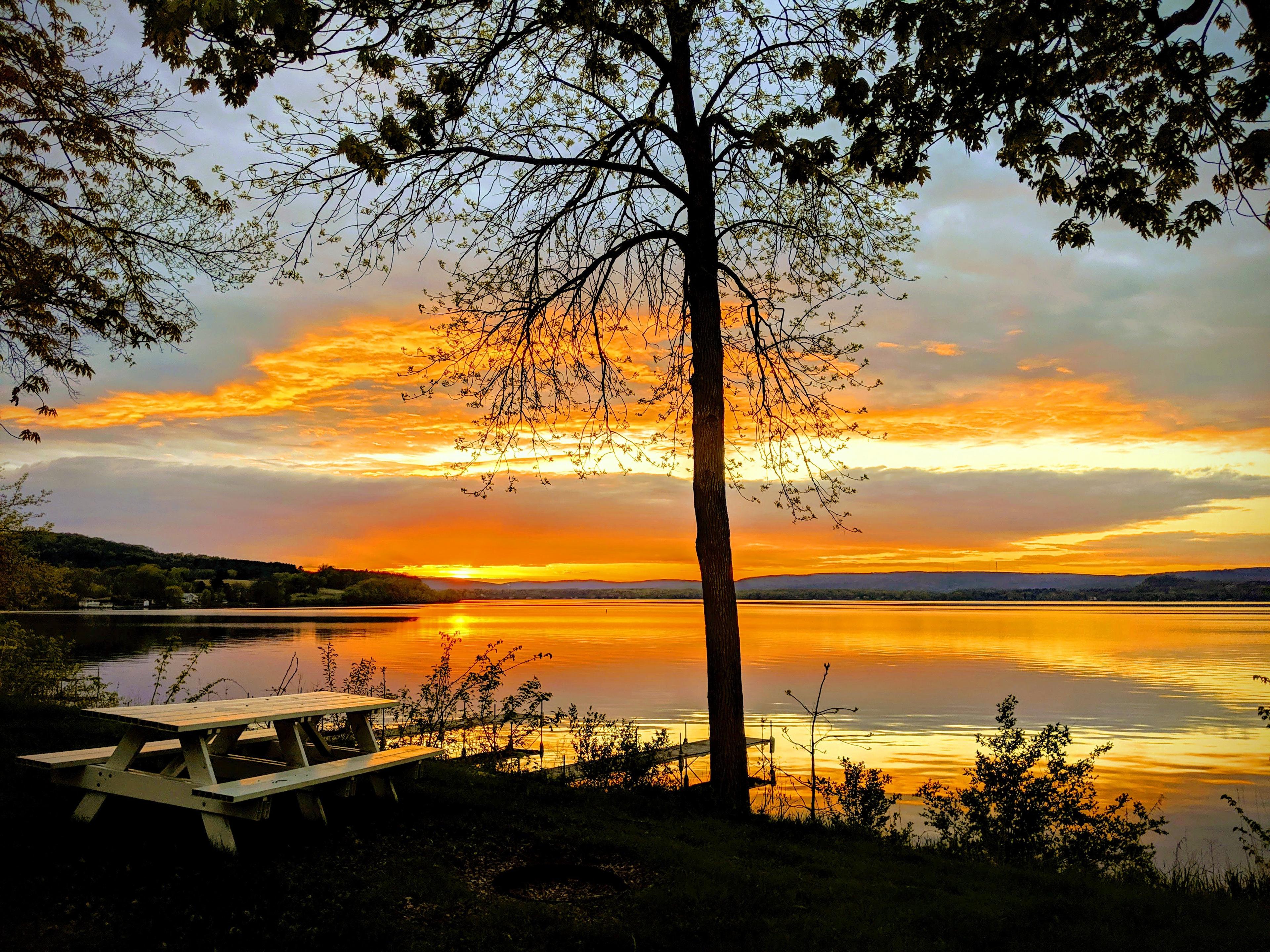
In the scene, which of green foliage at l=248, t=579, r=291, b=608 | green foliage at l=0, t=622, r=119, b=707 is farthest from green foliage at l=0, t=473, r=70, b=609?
green foliage at l=248, t=579, r=291, b=608

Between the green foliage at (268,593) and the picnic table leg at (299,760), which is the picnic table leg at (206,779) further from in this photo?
the green foliage at (268,593)

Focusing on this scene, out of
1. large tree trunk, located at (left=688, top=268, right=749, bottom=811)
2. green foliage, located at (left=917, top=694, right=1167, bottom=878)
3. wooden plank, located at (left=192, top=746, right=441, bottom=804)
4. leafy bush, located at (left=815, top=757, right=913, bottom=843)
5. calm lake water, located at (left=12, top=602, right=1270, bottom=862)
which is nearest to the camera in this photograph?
wooden plank, located at (left=192, top=746, right=441, bottom=804)

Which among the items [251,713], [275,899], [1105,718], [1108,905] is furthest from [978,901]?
[1105,718]

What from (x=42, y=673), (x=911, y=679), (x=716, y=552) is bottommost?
(x=911, y=679)

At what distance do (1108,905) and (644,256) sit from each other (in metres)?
8.48

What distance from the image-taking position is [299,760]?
575 centimetres

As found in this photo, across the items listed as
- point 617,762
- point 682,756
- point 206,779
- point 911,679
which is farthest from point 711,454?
point 911,679

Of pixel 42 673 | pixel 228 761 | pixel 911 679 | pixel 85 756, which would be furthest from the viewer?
pixel 911 679

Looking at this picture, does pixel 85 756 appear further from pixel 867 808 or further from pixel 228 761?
pixel 867 808

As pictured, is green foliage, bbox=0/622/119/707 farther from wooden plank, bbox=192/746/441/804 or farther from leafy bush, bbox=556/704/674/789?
wooden plank, bbox=192/746/441/804

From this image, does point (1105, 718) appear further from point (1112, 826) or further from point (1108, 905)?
point (1108, 905)

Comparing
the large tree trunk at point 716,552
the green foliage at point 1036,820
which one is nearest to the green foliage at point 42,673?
the large tree trunk at point 716,552

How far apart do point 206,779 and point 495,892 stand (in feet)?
6.50

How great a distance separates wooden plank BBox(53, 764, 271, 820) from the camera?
486cm
